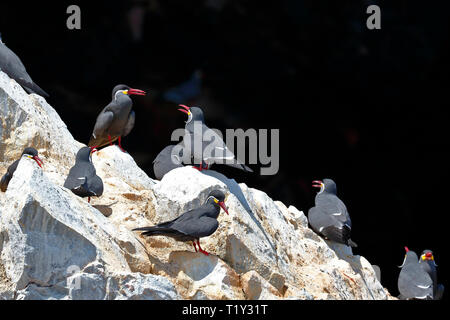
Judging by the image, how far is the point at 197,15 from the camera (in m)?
19.5

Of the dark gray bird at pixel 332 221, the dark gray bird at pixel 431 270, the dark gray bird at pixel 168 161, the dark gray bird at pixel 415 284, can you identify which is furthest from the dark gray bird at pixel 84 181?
the dark gray bird at pixel 431 270

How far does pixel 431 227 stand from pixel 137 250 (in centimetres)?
1252

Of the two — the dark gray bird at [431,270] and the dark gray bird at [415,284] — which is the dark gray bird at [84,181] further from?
the dark gray bird at [431,270]

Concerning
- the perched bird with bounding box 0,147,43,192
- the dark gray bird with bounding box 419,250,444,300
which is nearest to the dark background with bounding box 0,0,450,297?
the dark gray bird with bounding box 419,250,444,300

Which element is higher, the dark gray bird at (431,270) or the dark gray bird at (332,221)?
the dark gray bird at (332,221)

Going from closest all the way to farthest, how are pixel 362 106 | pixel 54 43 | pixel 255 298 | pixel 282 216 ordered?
pixel 255 298
pixel 282 216
pixel 54 43
pixel 362 106

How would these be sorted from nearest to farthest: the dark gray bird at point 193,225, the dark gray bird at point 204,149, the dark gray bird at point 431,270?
the dark gray bird at point 193,225
the dark gray bird at point 204,149
the dark gray bird at point 431,270

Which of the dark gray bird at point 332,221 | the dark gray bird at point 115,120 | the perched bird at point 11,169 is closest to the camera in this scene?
the perched bird at point 11,169

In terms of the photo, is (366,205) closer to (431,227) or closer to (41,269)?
(431,227)

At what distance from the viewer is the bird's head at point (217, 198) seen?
8273 millimetres

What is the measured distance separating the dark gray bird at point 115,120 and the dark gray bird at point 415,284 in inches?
180

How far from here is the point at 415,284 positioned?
11.7 m

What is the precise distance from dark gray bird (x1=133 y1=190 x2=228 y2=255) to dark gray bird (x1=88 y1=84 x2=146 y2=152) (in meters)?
2.92

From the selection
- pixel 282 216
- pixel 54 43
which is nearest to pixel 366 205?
pixel 54 43
